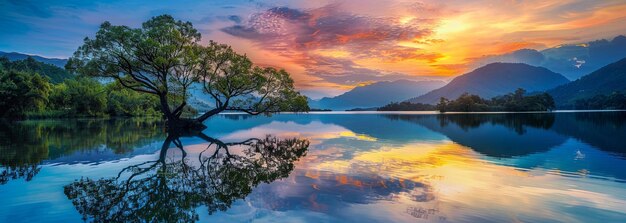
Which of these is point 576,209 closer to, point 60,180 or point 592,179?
point 592,179

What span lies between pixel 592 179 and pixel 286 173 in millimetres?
14114

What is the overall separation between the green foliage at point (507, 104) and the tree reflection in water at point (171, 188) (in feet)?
578

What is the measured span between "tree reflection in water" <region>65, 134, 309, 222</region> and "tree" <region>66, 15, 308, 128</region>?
2548 centimetres

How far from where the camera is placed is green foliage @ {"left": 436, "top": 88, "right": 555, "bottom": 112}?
161m

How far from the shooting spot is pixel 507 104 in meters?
168

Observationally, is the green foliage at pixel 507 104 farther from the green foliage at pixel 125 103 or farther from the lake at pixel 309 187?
the lake at pixel 309 187

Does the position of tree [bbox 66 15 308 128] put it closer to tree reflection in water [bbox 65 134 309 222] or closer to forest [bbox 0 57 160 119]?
forest [bbox 0 57 160 119]

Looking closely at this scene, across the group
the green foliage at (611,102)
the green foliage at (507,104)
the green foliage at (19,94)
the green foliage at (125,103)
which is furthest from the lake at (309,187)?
the green foliage at (611,102)

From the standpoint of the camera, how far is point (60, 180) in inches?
543

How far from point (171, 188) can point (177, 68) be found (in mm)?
34144

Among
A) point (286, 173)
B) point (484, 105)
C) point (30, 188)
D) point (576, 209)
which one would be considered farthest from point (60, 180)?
point (484, 105)

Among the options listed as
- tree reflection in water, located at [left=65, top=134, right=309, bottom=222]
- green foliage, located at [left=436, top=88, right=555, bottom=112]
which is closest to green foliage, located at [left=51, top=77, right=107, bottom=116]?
tree reflection in water, located at [left=65, top=134, right=309, bottom=222]

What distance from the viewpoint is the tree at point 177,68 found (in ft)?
128

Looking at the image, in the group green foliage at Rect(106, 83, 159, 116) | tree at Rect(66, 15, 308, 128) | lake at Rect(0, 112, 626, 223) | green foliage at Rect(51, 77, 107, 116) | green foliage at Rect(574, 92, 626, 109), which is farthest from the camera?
green foliage at Rect(574, 92, 626, 109)
